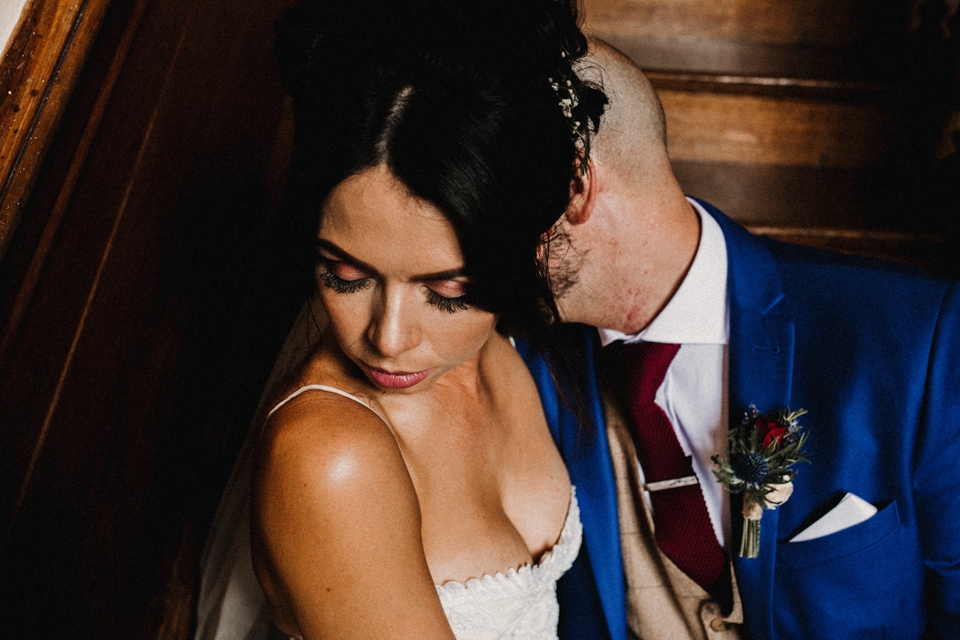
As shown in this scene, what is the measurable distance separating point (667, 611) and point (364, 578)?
0.97 metres

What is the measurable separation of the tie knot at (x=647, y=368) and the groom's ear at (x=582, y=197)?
1.16ft

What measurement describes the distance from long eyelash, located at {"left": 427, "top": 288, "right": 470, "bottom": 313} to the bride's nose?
28 mm

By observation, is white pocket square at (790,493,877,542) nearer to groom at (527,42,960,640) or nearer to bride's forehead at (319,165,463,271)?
groom at (527,42,960,640)

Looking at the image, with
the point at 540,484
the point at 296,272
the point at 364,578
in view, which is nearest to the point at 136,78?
→ the point at 296,272

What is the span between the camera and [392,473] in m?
1.01

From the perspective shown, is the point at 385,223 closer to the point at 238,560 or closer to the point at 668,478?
the point at 238,560

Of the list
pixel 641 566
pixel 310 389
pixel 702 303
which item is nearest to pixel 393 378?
pixel 310 389

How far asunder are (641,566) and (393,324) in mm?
997

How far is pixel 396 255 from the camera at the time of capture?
91 centimetres

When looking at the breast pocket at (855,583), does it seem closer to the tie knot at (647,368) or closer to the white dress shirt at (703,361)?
the white dress shirt at (703,361)

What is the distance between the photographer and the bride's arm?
0.94 meters

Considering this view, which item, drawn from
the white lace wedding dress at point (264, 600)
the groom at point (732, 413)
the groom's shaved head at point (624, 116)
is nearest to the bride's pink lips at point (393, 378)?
the white lace wedding dress at point (264, 600)

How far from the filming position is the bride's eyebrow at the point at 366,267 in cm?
93

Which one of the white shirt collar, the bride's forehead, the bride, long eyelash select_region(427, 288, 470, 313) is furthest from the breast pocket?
the bride's forehead
